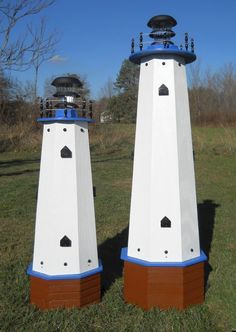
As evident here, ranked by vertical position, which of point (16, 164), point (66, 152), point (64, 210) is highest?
point (16, 164)

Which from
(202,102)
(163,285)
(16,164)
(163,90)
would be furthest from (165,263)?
(202,102)

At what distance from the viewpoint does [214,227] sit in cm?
745

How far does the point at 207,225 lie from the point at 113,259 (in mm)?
2452

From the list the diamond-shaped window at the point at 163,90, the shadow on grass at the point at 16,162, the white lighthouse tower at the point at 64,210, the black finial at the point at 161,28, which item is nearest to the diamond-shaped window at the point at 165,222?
the white lighthouse tower at the point at 64,210

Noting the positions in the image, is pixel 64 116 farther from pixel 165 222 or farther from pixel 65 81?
pixel 165 222

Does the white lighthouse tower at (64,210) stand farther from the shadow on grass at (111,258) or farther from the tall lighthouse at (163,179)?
the shadow on grass at (111,258)

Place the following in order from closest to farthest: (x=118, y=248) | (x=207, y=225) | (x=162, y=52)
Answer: (x=162, y=52) < (x=118, y=248) < (x=207, y=225)

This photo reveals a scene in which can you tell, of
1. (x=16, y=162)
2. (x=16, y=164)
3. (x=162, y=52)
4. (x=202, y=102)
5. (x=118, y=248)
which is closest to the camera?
(x=162, y=52)

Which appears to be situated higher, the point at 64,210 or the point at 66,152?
the point at 66,152

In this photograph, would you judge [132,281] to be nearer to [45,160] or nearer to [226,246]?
[45,160]

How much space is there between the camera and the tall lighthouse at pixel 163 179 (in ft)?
13.7

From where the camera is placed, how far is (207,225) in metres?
7.66

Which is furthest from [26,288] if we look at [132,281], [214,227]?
[214,227]

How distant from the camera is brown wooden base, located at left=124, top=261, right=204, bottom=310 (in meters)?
4.25
